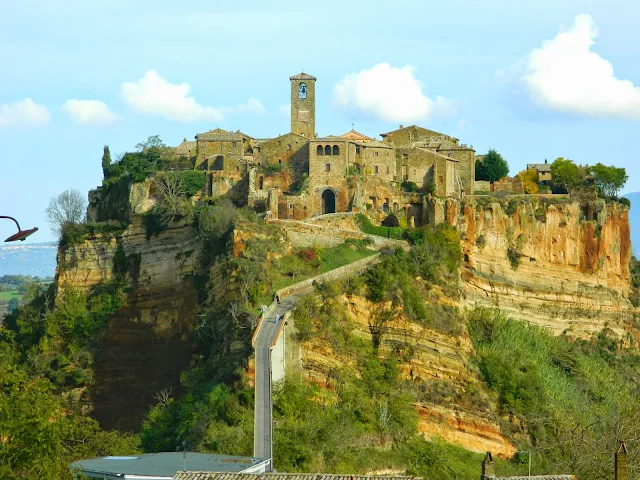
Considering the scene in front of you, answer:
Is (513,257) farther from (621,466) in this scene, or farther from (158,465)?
(621,466)

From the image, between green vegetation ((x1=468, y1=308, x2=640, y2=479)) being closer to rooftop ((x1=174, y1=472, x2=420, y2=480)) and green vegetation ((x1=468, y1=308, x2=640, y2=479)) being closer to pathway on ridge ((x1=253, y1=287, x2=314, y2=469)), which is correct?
pathway on ridge ((x1=253, y1=287, x2=314, y2=469))

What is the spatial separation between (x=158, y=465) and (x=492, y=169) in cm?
4521

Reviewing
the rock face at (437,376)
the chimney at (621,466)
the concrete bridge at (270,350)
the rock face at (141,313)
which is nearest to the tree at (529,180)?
the rock face at (437,376)

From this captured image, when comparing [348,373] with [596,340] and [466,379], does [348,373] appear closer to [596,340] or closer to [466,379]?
[466,379]

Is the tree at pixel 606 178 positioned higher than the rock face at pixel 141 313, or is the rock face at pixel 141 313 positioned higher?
the tree at pixel 606 178

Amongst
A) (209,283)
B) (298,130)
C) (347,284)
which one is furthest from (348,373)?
(298,130)

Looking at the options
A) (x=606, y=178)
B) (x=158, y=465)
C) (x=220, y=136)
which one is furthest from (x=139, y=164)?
(x=158, y=465)

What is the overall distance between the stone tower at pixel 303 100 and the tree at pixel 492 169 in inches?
398

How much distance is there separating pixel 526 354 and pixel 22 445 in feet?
131

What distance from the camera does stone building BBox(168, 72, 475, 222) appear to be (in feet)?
241

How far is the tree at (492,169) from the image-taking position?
3282 inches

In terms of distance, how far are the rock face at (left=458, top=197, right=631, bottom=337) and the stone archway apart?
562 centimetres

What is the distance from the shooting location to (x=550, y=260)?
80.6 m

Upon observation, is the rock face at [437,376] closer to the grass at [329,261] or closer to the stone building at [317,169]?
the grass at [329,261]
